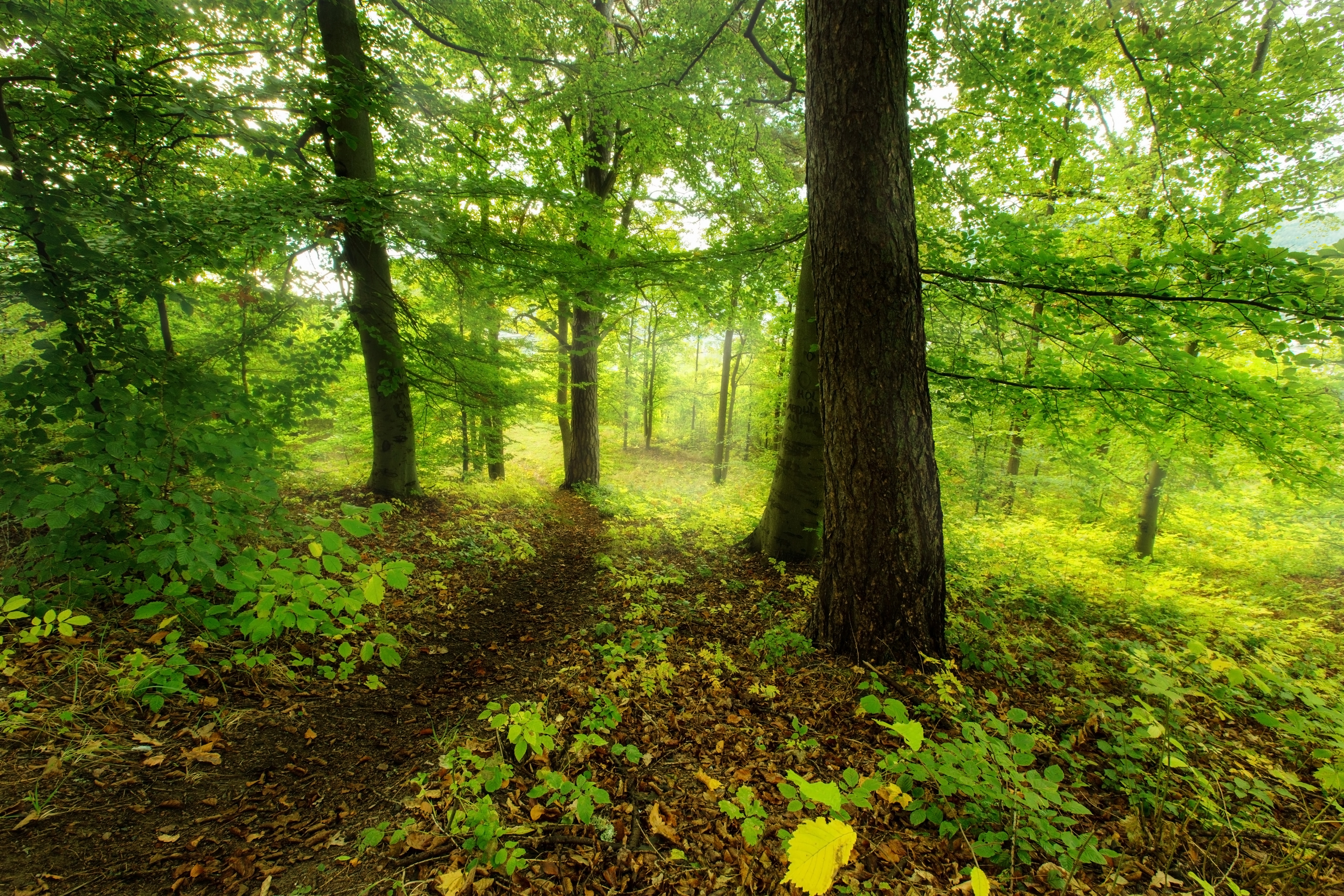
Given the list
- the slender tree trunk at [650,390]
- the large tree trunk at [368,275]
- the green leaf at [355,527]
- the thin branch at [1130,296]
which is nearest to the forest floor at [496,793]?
the green leaf at [355,527]

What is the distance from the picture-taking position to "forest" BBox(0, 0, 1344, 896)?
2.17 metres

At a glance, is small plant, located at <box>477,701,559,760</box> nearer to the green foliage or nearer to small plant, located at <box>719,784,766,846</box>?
small plant, located at <box>719,784,766,846</box>

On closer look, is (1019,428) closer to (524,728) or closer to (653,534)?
(653,534)

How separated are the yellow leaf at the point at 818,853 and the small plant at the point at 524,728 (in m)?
1.53

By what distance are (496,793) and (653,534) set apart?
5417mm

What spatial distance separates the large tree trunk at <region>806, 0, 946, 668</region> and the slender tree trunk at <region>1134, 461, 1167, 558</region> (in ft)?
32.1

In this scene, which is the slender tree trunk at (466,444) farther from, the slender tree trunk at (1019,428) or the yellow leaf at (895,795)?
the slender tree trunk at (1019,428)

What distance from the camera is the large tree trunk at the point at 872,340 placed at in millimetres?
3225

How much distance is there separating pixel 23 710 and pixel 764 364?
1694 cm

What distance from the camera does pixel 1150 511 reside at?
964cm

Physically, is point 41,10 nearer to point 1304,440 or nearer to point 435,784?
point 435,784

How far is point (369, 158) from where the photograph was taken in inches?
241

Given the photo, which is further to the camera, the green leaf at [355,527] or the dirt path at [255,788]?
the green leaf at [355,527]

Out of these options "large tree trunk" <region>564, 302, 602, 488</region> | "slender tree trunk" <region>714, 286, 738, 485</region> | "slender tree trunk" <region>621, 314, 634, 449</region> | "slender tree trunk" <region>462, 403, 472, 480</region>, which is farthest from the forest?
"slender tree trunk" <region>714, 286, 738, 485</region>
